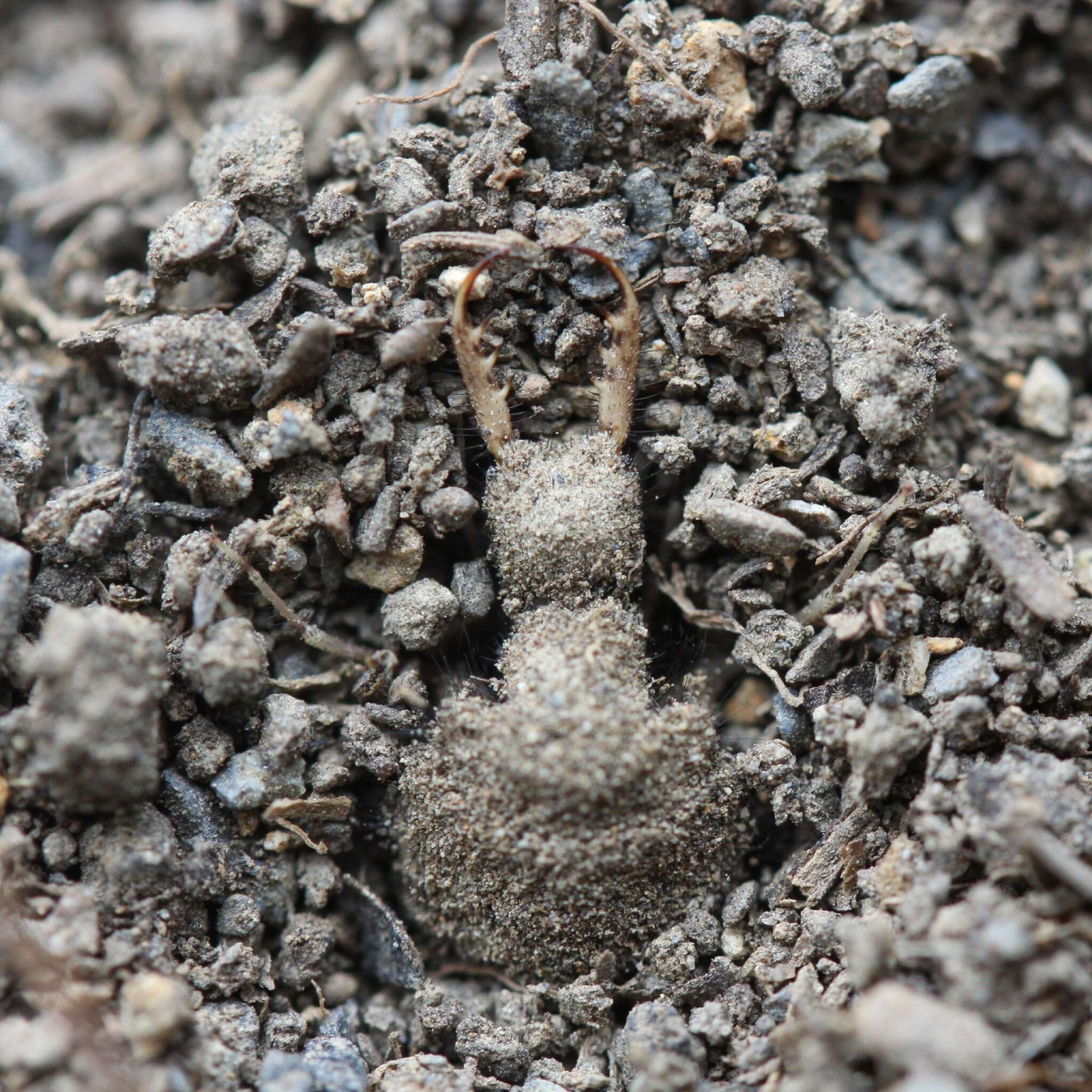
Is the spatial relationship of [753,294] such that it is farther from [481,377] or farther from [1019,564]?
[1019,564]

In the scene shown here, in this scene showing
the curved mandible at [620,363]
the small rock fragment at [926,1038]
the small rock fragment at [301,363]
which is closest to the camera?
the small rock fragment at [926,1038]

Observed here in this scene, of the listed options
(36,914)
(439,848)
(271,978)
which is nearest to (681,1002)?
(439,848)

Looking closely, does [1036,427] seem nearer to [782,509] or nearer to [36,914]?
[782,509]

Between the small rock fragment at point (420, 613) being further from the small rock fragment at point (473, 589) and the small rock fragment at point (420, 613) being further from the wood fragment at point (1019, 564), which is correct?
the wood fragment at point (1019, 564)

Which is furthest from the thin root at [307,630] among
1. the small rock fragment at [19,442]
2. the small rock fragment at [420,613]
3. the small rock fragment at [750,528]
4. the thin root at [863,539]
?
the thin root at [863,539]

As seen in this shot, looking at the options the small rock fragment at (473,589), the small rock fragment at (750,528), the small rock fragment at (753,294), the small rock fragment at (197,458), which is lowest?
the small rock fragment at (473,589)
